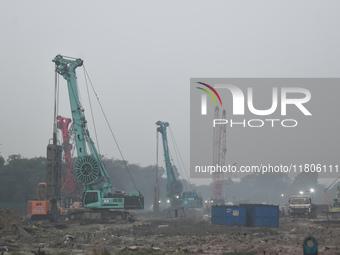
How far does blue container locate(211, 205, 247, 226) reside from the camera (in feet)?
133

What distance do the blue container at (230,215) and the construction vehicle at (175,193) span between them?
129ft

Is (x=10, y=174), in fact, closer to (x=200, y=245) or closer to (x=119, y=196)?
(x=119, y=196)

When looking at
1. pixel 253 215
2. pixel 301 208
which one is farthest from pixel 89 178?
pixel 301 208

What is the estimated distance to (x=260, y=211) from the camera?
Answer: 39.9 meters

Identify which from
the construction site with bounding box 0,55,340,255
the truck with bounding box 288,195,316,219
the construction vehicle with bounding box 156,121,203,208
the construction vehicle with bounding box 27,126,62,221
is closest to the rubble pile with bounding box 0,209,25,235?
the construction site with bounding box 0,55,340,255

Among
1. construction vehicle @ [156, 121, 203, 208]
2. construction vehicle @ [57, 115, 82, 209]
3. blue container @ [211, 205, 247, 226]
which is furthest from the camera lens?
construction vehicle @ [156, 121, 203, 208]

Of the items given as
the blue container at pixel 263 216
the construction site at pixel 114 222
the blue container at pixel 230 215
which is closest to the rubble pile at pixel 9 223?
the construction site at pixel 114 222

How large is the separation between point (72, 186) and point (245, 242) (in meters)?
47.4

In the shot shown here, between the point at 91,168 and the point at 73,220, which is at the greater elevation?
the point at 91,168

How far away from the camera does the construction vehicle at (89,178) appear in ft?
159

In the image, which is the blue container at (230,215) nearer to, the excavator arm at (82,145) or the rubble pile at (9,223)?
the excavator arm at (82,145)

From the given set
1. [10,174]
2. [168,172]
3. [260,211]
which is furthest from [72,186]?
[260,211]

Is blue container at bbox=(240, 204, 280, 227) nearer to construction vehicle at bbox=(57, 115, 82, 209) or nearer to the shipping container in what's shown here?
the shipping container

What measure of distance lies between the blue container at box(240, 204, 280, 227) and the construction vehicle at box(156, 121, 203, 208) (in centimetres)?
4286
